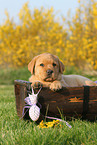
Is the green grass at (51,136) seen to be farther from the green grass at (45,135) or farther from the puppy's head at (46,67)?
the puppy's head at (46,67)

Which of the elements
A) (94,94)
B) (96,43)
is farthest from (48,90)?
(96,43)

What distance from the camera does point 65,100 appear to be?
2.74 m

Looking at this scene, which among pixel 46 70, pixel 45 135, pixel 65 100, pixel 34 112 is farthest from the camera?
pixel 46 70

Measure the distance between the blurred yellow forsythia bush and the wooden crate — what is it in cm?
714

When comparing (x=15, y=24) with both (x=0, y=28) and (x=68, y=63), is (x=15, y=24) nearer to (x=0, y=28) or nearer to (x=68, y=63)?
(x=0, y=28)

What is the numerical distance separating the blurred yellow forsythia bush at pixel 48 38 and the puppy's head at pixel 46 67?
6911 mm

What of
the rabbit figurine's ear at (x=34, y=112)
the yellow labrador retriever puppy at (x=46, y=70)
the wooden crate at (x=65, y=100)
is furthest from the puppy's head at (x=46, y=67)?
the rabbit figurine's ear at (x=34, y=112)

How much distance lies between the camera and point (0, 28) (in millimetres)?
14359

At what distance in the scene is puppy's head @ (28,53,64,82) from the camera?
2.89 meters

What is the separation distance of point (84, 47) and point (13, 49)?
6.36 m

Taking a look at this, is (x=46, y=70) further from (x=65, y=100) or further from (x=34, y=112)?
(x=34, y=112)

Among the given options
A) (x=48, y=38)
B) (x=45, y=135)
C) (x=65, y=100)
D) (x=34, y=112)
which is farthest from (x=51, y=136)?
(x=48, y=38)

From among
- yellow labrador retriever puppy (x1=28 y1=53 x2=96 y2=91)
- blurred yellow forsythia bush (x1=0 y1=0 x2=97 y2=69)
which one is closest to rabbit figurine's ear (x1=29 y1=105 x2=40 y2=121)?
yellow labrador retriever puppy (x1=28 y1=53 x2=96 y2=91)

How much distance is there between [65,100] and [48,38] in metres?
10.6
